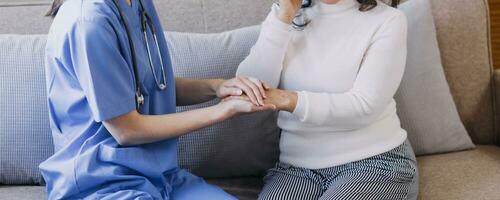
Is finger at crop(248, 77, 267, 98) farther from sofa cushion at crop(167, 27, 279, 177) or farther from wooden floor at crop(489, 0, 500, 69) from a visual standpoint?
wooden floor at crop(489, 0, 500, 69)

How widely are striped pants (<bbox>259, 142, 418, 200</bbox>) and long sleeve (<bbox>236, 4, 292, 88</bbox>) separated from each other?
9.5 inches

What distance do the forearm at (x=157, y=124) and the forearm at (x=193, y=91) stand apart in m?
0.21

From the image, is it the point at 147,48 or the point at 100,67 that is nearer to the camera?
A: the point at 100,67

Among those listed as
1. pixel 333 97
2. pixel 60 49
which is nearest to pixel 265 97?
pixel 333 97

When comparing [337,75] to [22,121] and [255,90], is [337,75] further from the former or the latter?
[22,121]

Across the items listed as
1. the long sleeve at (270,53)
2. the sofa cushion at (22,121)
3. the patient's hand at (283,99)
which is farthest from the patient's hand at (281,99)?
the sofa cushion at (22,121)

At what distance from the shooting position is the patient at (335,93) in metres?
A: 1.43

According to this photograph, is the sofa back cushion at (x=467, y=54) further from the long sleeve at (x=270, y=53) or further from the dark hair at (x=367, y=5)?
the long sleeve at (x=270, y=53)

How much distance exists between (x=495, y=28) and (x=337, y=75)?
3.49ft

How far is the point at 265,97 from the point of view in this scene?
1.37 meters

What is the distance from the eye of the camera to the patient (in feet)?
4.70

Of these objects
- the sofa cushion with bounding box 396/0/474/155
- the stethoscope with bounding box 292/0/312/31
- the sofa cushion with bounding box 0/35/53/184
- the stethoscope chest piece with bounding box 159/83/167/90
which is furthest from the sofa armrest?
the sofa cushion with bounding box 0/35/53/184

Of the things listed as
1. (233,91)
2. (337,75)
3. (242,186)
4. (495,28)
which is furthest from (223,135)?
(495,28)

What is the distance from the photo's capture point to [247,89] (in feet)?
4.48
